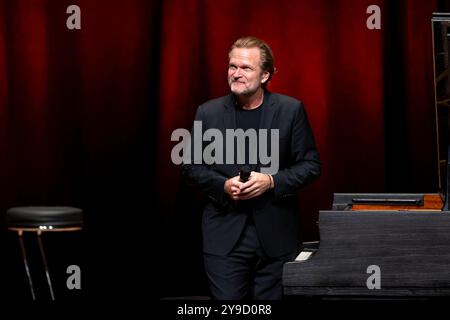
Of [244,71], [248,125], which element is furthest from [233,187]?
[244,71]

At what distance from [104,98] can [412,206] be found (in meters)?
1.74

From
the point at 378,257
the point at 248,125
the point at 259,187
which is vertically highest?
the point at 248,125

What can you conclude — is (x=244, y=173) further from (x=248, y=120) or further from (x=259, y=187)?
(x=248, y=120)

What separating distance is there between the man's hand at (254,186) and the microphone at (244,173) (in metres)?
0.02

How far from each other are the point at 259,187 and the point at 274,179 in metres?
0.08

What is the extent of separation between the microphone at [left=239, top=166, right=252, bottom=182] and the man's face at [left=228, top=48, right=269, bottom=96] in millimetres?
298

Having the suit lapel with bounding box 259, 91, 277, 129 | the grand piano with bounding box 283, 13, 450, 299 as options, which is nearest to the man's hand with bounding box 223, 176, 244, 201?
the suit lapel with bounding box 259, 91, 277, 129

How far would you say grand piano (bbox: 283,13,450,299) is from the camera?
238cm

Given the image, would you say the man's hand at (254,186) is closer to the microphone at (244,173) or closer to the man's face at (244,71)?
the microphone at (244,173)

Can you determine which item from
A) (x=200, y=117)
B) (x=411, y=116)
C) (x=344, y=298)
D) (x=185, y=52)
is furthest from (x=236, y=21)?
(x=344, y=298)

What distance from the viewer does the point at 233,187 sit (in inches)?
109

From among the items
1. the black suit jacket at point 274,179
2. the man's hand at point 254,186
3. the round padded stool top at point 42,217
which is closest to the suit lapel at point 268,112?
the black suit jacket at point 274,179

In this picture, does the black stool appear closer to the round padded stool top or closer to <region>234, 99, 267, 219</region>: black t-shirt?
the round padded stool top

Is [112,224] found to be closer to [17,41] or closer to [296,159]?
[17,41]
